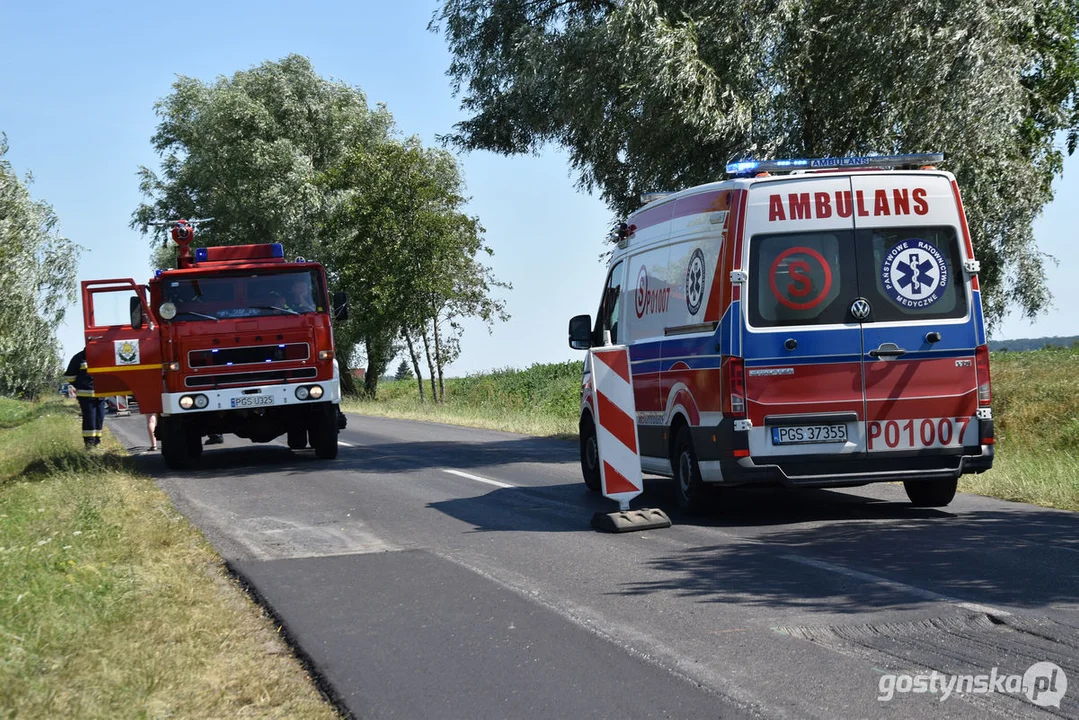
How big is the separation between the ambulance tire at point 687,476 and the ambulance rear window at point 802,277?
1376 mm

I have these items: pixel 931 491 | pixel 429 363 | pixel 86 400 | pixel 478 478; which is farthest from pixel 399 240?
pixel 931 491

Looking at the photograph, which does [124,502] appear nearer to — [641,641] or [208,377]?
[208,377]

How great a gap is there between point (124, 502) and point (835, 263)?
711 cm

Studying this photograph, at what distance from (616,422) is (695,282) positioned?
53.7 inches

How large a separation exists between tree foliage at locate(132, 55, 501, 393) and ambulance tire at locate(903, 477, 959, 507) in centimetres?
3124

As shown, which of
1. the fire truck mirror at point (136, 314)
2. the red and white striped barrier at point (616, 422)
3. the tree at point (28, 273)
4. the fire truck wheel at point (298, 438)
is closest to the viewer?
the red and white striped barrier at point (616, 422)

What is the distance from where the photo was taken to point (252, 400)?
1571 centimetres

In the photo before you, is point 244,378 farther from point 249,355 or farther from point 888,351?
point 888,351

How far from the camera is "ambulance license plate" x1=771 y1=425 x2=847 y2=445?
9.27 meters

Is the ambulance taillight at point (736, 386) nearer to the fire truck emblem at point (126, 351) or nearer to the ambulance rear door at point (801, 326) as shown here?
the ambulance rear door at point (801, 326)

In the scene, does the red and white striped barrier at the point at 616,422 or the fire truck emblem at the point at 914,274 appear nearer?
the fire truck emblem at the point at 914,274

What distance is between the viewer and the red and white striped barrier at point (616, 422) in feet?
31.4

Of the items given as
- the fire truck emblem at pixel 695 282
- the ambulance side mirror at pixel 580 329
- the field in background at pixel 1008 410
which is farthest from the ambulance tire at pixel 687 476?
the field in background at pixel 1008 410

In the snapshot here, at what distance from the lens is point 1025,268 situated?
19.4 meters
